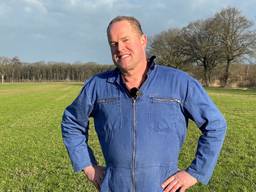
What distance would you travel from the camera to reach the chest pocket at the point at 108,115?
332 cm

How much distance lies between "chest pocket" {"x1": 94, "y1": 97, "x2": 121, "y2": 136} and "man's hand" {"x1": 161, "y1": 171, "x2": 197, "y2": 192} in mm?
559

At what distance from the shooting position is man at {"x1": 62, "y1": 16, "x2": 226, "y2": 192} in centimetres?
326

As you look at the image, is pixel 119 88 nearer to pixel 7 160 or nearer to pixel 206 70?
pixel 7 160

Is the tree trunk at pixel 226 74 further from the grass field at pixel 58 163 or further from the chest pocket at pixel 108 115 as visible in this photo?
the chest pocket at pixel 108 115

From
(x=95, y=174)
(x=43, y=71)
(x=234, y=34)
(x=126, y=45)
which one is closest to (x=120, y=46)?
(x=126, y=45)

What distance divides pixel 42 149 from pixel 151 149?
1010 centimetres

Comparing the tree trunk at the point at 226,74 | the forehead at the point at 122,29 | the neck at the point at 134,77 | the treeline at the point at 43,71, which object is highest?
the forehead at the point at 122,29

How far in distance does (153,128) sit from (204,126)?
41cm

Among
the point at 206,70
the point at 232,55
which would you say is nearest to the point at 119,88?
the point at 232,55

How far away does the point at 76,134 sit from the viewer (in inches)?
146

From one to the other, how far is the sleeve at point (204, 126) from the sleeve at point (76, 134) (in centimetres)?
87

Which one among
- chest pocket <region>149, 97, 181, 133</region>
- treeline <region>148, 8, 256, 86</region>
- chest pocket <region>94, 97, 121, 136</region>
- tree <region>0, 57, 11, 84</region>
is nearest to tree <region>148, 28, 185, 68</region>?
treeline <region>148, 8, 256, 86</region>

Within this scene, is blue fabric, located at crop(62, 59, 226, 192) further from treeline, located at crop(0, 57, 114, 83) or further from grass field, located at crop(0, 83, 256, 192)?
treeline, located at crop(0, 57, 114, 83)

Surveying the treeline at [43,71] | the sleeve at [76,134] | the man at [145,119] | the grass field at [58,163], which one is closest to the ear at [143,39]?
the man at [145,119]
